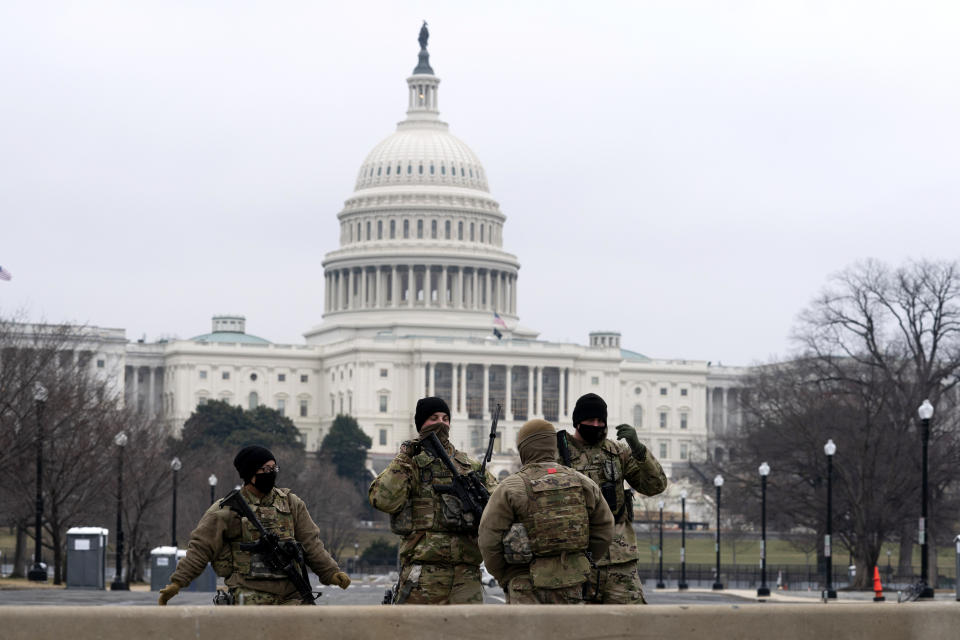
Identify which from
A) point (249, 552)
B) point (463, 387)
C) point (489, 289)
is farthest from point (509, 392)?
point (249, 552)

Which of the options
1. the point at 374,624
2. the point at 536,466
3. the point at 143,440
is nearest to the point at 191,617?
the point at 374,624

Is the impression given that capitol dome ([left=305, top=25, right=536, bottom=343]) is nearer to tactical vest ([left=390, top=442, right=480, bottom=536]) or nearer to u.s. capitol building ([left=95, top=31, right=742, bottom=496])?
u.s. capitol building ([left=95, top=31, right=742, bottom=496])

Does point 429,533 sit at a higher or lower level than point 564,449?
lower

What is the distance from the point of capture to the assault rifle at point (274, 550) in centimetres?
1405

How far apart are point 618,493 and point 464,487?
43.5 inches

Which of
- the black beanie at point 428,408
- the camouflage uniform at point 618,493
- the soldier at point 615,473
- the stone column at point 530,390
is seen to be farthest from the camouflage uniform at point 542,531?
the stone column at point 530,390

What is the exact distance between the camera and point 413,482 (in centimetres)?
1441

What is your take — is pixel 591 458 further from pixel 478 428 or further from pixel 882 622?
pixel 478 428

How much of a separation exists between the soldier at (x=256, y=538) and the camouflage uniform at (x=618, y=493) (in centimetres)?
179

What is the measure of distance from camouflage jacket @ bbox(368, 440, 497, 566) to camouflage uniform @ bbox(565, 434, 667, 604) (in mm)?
713

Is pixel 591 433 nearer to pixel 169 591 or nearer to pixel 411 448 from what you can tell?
pixel 411 448

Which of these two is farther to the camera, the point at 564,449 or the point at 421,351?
the point at 421,351

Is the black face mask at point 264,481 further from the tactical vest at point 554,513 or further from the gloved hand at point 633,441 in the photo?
the gloved hand at point 633,441

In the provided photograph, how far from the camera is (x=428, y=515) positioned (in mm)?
14398
